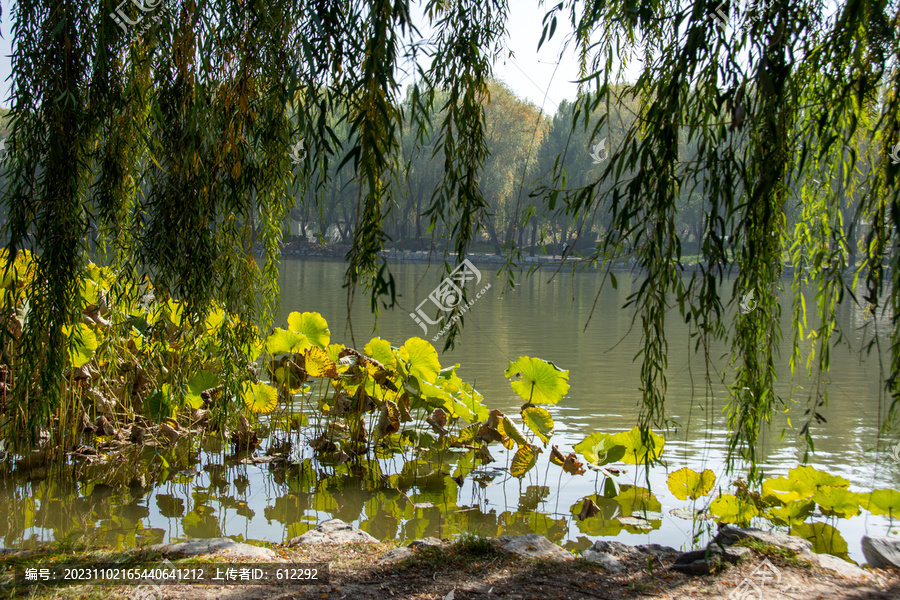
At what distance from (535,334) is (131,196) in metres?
8.34

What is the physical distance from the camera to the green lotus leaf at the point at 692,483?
11.5 ft

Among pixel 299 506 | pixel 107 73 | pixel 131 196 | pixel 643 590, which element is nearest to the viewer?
pixel 643 590

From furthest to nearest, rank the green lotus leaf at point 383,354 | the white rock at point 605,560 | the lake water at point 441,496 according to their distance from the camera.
A: the green lotus leaf at point 383,354 < the lake water at point 441,496 < the white rock at point 605,560

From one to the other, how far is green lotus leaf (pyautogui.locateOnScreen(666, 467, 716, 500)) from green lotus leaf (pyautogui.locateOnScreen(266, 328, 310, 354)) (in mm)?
2368

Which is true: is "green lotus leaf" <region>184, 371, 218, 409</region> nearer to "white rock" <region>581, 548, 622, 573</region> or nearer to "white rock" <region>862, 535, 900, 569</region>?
"white rock" <region>581, 548, 622, 573</region>

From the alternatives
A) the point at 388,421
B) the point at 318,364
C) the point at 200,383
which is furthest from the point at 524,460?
the point at 200,383

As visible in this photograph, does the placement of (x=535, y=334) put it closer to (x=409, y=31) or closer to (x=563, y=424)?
(x=563, y=424)

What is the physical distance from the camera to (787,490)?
10.9 feet

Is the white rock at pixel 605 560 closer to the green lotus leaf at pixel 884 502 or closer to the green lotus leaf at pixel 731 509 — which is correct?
the green lotus leaf at pixel 731 509

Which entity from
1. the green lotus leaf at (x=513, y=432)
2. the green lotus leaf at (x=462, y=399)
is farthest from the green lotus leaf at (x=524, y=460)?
the green lotus leaf at (x=462, y=399)

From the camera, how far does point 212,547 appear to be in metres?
2.71

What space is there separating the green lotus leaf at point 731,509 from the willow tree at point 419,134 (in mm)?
704

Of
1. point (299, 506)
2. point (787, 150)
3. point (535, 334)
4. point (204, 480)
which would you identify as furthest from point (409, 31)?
point (535, 334)

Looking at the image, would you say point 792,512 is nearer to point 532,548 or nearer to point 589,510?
point 589,510
